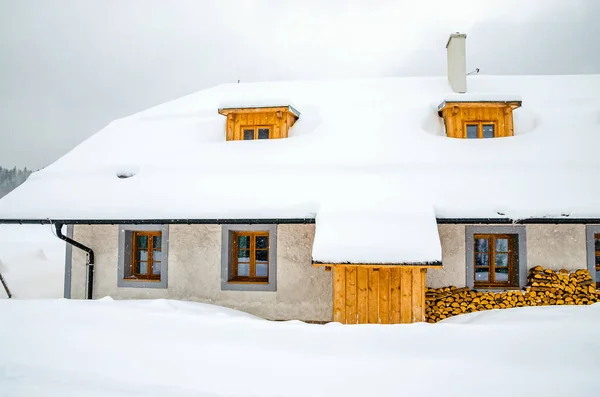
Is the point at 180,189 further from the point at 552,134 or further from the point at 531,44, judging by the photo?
the point at 531,44

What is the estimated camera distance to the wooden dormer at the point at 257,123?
9320 millimetres

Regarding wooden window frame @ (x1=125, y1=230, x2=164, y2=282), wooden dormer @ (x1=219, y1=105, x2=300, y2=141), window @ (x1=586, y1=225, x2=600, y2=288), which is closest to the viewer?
window @ (x1=586, y1=225, x2=600, y2=288)

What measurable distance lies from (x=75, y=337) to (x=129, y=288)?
3.10m

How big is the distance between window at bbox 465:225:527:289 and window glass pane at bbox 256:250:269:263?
4101 millimetres

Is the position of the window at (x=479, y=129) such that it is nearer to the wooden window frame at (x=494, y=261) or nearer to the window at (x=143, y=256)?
the wooden window frame at (x=494, y=261)

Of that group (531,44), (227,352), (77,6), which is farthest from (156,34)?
(227,352)

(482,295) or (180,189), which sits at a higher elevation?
(180,189)

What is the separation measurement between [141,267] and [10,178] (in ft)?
266

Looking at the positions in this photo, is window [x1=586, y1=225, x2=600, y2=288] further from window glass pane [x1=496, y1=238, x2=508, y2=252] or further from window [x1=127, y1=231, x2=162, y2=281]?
window [x1=127, y1=231, x2=162, y2=281]

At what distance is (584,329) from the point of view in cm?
496

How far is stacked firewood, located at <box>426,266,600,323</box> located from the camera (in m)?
7.21

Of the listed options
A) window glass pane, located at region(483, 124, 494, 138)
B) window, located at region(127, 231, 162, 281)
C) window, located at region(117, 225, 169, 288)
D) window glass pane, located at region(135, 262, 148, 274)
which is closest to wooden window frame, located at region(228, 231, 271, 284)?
window, located at region(117, 225, 169, 288)

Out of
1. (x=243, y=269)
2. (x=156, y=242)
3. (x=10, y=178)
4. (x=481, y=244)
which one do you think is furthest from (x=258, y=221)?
(x=10, y=178)

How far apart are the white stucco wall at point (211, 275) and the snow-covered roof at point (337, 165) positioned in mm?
796
